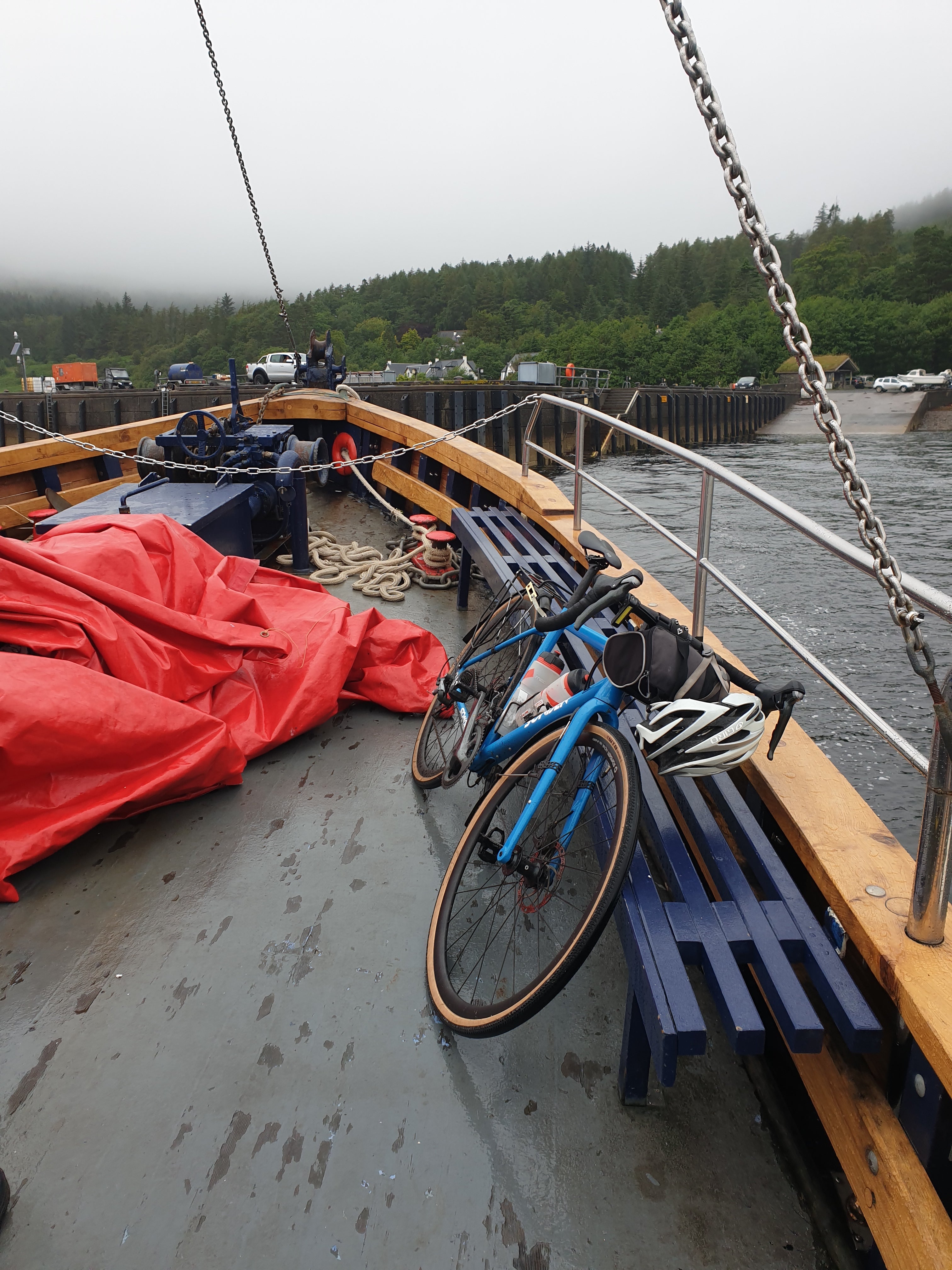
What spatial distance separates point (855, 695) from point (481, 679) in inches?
53.1

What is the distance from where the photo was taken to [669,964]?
1.58m

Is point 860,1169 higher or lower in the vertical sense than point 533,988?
lower

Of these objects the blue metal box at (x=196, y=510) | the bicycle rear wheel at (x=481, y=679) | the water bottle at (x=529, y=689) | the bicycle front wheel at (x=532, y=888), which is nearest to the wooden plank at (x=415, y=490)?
the blue metal box at (x=196, y=510)

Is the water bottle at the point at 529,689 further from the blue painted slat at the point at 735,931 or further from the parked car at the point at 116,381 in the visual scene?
the parked car at the point at 116,381

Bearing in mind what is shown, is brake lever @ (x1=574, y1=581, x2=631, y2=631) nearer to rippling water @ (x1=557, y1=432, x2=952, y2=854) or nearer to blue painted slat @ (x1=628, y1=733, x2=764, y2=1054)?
blue painted slat @ (x1=628, y1=733, x2=764, y2=1054)

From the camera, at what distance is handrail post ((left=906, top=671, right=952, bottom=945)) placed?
1285 mm

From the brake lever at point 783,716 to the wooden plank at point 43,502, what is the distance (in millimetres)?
4622

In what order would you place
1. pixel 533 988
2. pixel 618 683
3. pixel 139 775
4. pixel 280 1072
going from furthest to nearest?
pixel 139 775 < pixel 618 683 < pixel 280 1072 < pixel 533 988

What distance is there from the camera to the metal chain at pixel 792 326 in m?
1.04

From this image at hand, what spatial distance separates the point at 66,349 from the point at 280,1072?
198 metres

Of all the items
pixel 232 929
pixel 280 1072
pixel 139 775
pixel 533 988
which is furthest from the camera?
pixel 139 775

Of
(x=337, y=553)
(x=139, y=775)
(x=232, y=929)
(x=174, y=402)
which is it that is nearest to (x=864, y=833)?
(x=232, y=929)

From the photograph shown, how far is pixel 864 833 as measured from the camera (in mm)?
1860

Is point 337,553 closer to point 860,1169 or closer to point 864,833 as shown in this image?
point 864,833
